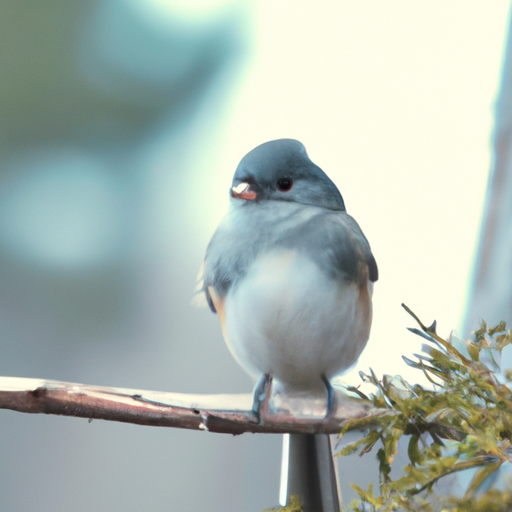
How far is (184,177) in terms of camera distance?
0.93 m

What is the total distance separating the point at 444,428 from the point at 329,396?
0.11 meters

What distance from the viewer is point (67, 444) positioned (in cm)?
81

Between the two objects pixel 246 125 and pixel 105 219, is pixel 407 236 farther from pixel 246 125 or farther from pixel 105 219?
pixel 105 219

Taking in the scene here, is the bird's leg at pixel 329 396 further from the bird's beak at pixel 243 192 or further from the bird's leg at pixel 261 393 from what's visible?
the bird's beak at pixel 243 192

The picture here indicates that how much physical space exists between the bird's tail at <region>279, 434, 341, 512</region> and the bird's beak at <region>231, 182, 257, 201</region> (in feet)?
0.78

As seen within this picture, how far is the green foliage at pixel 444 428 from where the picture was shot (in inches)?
12.4

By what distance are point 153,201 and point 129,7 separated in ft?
1.17

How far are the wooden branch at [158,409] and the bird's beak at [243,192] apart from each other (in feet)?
0.61

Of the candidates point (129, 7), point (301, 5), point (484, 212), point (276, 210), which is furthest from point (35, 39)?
point (484, 212)

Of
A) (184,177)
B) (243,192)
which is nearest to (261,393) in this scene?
(243,192)

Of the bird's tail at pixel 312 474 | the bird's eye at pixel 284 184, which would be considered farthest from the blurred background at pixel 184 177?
the bird's eye at pixel 284 184

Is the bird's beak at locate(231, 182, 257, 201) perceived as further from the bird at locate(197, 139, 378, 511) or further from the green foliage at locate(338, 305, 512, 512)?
the green foliage at locate(338, 305, 512, 512)

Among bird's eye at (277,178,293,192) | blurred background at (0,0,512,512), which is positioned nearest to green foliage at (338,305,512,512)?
bird's eye at (277,178,293,192)

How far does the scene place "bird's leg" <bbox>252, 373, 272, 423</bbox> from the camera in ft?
1.45
